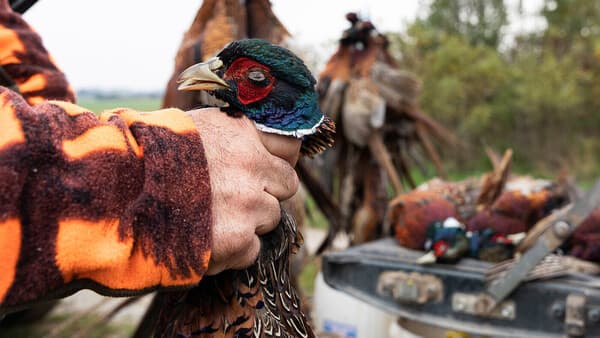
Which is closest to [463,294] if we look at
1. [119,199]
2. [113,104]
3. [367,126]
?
[367,126]

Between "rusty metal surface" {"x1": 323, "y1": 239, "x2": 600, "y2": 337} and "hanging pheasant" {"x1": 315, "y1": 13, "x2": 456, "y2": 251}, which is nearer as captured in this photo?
"rusty metal surface" {"x1": 323, "y1": 239, "x2": 600, "y2": 337}

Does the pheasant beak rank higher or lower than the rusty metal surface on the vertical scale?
higher

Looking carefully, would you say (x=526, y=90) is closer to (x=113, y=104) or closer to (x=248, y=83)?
(x=113, y=104)

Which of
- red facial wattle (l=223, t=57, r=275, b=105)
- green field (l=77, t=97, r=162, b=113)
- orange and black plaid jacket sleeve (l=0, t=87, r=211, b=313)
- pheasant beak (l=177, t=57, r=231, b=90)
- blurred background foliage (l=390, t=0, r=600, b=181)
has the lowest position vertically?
green field (l=77, t=97, r=162, b=113)

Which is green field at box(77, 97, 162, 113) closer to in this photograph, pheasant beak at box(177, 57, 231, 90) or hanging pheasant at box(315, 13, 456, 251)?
pheasant beak at box(177, 57, 231, 90)

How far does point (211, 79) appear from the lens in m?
0.74

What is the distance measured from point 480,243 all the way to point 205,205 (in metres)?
1.76

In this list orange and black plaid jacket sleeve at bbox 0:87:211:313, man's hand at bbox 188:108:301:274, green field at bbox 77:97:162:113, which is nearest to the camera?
orange and black plaid jacket sleeve at bbox 0:87:211:313

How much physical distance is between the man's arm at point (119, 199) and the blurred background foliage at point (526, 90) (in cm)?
735

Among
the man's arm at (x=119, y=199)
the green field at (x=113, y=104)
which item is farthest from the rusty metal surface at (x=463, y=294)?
the man's arm at (x=119, y=199)

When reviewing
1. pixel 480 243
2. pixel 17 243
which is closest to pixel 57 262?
pixel 17 243

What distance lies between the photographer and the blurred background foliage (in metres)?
8.23

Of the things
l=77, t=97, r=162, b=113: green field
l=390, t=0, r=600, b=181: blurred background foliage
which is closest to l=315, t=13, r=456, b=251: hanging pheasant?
l=77, t=97, r=162, b=113: green field

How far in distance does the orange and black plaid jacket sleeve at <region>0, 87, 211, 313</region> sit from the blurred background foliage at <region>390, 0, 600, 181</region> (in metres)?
7.42
